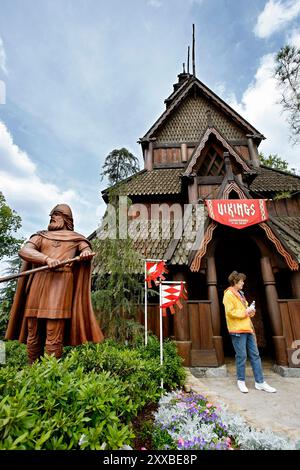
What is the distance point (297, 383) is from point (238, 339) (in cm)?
231

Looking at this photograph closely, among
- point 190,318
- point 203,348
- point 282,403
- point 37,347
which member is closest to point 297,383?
point 282,403

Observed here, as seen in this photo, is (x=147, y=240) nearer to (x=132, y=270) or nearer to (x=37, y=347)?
(x=132, y=270)

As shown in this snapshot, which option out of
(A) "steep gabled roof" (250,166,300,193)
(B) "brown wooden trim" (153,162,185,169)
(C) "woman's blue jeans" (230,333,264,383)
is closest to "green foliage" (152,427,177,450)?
(C) "woman's blue jeans" (230,333,264,383)

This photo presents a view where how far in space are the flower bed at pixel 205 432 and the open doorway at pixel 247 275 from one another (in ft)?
21.8

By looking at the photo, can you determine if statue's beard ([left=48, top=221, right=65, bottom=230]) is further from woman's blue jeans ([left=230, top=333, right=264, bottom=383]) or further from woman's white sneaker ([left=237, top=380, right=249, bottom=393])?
woman's white sneaker ([left=237, top=380, right=249, bottom=393])

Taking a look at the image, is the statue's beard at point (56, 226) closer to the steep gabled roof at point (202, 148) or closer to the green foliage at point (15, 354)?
the green foliage at point (15, 354)

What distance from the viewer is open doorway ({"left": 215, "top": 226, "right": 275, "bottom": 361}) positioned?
8.98 metres

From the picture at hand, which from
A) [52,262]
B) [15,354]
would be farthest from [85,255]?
[15,354]

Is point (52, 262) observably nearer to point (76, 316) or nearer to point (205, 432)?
point (76, 316)

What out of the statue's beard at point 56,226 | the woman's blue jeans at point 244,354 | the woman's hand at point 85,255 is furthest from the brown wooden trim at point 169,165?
the woman's hand at point 85,255

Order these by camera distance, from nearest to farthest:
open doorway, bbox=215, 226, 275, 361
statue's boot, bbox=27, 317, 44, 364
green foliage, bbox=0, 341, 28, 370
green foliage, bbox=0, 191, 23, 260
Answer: statue's boot, bbox=27, 317, 44, 364, green foliage, bbox=0, 341, 28, 370, open doorway, bbox=215, 226, 275, 361, green foliage, bbox=0, 191, 23, 260

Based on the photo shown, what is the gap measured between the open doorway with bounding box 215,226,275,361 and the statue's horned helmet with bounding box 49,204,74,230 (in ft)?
21.3

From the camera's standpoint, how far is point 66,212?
157 inches
